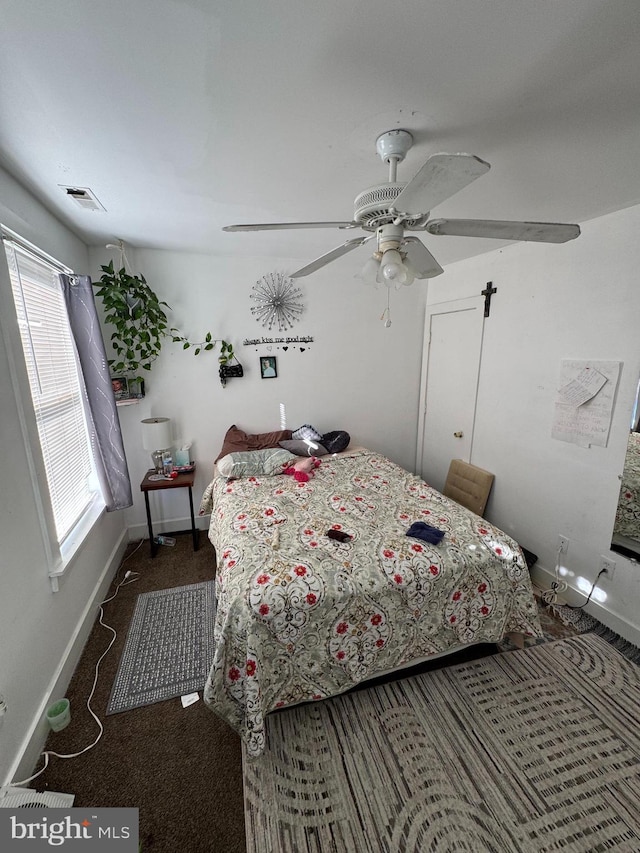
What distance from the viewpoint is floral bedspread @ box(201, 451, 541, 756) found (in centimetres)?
146

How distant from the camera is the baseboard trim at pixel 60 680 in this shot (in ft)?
4.44

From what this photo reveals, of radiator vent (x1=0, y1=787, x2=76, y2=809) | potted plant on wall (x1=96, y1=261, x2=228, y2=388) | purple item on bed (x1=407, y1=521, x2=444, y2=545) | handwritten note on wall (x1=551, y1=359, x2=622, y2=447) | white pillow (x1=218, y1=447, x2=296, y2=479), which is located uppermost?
potted plant on wall (x1=96, y1=261, x2=228, y2=388)

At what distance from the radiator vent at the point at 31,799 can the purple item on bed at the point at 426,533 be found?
66.4 inches

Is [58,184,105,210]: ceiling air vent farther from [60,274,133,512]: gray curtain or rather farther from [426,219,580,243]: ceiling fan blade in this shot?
[426,219,580,243]: ceiling fan blade

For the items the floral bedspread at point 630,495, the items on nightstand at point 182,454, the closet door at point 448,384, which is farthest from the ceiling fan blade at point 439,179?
the items on nightstand at point 182,454

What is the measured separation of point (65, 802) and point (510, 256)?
12.4 feet

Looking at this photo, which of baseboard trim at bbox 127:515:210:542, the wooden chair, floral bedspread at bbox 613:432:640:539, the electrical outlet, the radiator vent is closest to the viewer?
the radiator vent

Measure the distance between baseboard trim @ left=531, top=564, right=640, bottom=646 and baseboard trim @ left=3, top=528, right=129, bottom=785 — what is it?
293cm

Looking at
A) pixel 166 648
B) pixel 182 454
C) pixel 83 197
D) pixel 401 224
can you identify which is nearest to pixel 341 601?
pixel 166 648

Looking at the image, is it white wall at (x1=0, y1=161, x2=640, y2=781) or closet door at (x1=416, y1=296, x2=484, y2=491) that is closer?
white wall at (x1=0, y1=161, x2=640, y2=781)

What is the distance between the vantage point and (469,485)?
3.12 meters

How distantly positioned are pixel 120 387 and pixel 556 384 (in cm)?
328

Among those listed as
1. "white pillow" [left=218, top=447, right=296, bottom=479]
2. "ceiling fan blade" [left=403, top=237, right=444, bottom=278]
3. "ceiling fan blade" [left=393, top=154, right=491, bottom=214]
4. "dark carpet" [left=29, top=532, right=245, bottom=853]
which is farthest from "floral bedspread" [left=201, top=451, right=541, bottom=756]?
"ceiling fan blade" [left=393, top=154, right=491, bottom=214]

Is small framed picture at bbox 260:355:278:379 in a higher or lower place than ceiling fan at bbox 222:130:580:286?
lower
